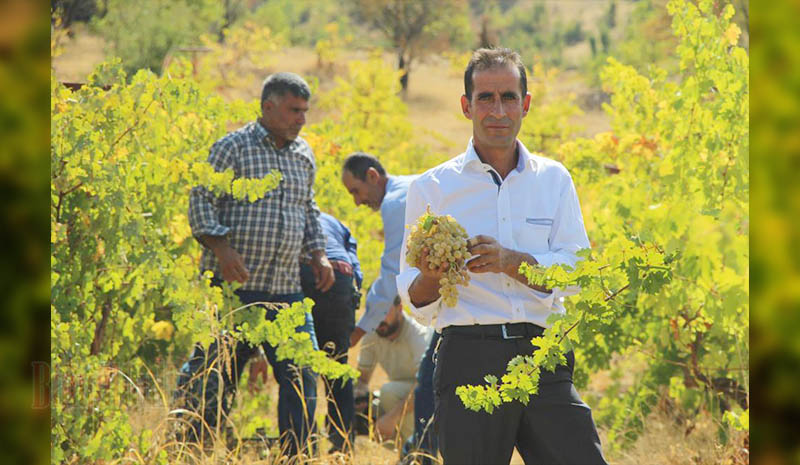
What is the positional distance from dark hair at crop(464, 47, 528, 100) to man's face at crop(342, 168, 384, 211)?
6.89ft

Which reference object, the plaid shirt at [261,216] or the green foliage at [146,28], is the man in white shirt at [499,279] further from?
the green foliage at [146,28]

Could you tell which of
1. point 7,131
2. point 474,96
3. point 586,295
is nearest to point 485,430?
point 586,295

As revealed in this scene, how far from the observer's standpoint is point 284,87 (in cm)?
419

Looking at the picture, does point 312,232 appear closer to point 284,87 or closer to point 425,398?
point 284,87

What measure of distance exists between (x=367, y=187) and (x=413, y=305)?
234cm

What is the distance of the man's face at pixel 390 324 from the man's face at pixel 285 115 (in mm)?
1285

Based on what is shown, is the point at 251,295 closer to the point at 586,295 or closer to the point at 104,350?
the point at 104,350

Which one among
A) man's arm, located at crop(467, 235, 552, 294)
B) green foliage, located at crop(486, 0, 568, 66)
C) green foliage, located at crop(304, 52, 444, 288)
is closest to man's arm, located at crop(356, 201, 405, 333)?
green foliage, located at crop(304, 52, 444, 288)

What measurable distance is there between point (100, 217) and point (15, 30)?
302 cm

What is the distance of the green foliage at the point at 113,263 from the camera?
10.7 feet

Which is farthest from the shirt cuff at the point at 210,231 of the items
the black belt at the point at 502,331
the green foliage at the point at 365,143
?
the green foliage at the point at 365,143

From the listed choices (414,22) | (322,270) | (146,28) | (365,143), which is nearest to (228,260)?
(322,270)

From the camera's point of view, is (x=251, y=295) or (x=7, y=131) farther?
(x=251, y=295)

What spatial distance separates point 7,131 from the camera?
0.65m
